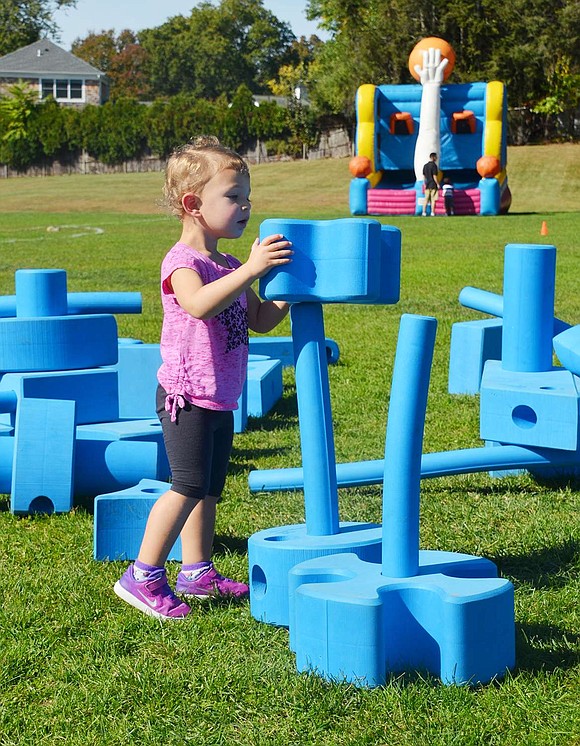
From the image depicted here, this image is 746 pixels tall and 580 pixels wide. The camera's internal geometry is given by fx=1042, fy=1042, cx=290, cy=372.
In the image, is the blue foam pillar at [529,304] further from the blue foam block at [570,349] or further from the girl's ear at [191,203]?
the girl's ear at [191,203]

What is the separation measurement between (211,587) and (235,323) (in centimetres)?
81

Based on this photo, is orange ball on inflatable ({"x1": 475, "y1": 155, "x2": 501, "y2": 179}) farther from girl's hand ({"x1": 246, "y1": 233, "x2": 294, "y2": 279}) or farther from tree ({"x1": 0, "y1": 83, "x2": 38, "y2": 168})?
tree ({"x1": 0, "y1": 83, "x2": 38, "y2": 168})

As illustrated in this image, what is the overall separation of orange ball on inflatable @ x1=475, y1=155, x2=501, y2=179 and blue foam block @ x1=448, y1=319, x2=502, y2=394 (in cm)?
1884

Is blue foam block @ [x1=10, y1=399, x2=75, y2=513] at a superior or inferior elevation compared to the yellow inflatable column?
inferior

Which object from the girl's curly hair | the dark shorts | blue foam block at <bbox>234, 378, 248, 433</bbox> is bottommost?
blue foam block at <bbox>234, 378, 248, 433</bbox>

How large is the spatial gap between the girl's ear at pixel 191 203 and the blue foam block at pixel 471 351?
298 cm

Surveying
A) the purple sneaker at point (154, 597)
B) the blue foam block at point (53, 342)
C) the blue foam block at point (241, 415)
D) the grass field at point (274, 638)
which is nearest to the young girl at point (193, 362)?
the purple sneaker at point (154, 597)

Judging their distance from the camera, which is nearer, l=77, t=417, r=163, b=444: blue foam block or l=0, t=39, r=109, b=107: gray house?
l=77, t=417, r=163, b=444: blue foam block

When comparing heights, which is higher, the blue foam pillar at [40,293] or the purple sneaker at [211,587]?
the blue foam pillar at [40,293]

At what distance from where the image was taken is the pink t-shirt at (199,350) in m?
3.09

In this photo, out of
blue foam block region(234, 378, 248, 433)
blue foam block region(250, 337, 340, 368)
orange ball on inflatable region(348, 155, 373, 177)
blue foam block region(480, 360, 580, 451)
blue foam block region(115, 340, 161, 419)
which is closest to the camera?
blue foam block region(480, 360, 580, 451)

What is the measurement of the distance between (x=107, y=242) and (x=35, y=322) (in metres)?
14.2

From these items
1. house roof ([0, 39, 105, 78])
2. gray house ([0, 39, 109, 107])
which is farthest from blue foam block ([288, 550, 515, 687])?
house roof ([0, 39, 105, 78])

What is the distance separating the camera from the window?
7569 centimetres
